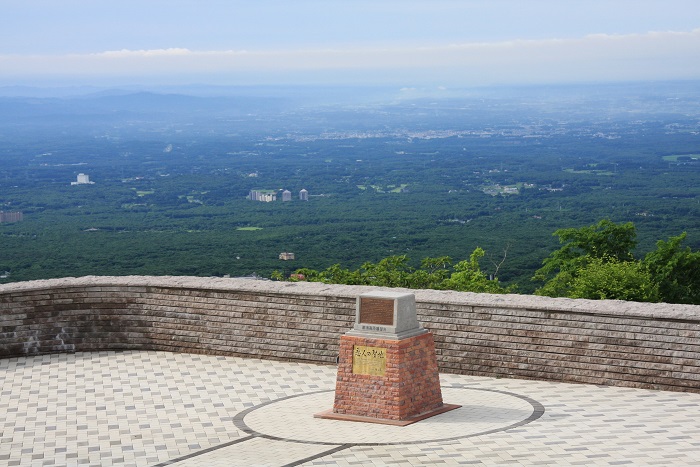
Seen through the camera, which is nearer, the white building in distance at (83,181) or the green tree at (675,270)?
the green tree at (675,270)

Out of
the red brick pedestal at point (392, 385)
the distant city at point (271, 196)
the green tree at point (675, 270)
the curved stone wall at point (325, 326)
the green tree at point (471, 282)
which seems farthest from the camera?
the distant city at point (271, 196)

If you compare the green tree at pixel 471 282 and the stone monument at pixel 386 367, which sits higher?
the stone monument at pixel 386 367

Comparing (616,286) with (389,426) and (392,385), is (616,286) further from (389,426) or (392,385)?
(389,426)

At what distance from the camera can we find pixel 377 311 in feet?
35.7

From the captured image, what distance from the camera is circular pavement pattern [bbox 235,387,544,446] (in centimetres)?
1022

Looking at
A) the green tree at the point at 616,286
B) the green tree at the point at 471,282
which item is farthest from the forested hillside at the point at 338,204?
the green tree at the point at 616,286

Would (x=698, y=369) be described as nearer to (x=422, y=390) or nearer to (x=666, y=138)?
(x=422, y=390)

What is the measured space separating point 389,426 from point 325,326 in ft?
9.55

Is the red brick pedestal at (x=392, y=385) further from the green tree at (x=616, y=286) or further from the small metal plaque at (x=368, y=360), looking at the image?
the green tree at (x=616, y=286)

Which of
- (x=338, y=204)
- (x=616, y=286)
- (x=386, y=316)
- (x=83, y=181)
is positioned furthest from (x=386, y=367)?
(x=83, y=181)

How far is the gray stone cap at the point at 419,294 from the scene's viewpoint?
11.8m

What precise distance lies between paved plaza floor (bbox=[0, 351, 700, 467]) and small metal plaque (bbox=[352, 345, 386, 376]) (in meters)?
0.52

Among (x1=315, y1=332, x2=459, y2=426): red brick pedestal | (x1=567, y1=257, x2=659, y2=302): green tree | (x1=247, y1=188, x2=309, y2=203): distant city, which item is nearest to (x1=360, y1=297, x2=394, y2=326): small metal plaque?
(x1=315, y1=332, x2=459, y2=426): red brick pedestal

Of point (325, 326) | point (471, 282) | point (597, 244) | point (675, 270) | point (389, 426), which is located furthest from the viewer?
point (597, 244)
